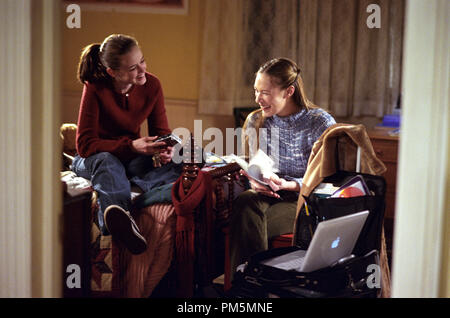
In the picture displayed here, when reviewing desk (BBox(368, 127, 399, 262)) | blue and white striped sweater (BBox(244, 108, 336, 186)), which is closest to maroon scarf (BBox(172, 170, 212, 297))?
blue and white striped sweater (BBox(244, 108, 336, 186))

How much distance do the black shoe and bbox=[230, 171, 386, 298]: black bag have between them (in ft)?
1.75

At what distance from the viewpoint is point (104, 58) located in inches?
118

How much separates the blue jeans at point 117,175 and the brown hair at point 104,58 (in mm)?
435

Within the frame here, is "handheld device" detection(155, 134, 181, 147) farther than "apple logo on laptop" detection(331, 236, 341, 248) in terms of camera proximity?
Yes

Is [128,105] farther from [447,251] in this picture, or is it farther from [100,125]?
[447,251]

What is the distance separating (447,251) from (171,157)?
1.81m

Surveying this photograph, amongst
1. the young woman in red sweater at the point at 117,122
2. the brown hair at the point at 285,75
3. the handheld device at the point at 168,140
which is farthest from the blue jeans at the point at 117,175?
the brown hair at the point at 285,75

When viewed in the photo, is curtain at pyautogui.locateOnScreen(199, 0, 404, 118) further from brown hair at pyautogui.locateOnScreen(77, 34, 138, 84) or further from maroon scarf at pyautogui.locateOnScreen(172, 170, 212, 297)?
maroon scarf at pyautogui.locateOnScreen(172, 170, 212, 297)

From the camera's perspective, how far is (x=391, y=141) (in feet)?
13.6

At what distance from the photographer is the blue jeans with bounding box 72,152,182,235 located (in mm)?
2721

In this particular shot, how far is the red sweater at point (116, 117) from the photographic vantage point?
2.98 metres

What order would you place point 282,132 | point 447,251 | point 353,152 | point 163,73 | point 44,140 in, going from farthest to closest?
1. point 163,73
2. point 282,132
3. point 353,152
4. point 44,140
5. point 447,251
